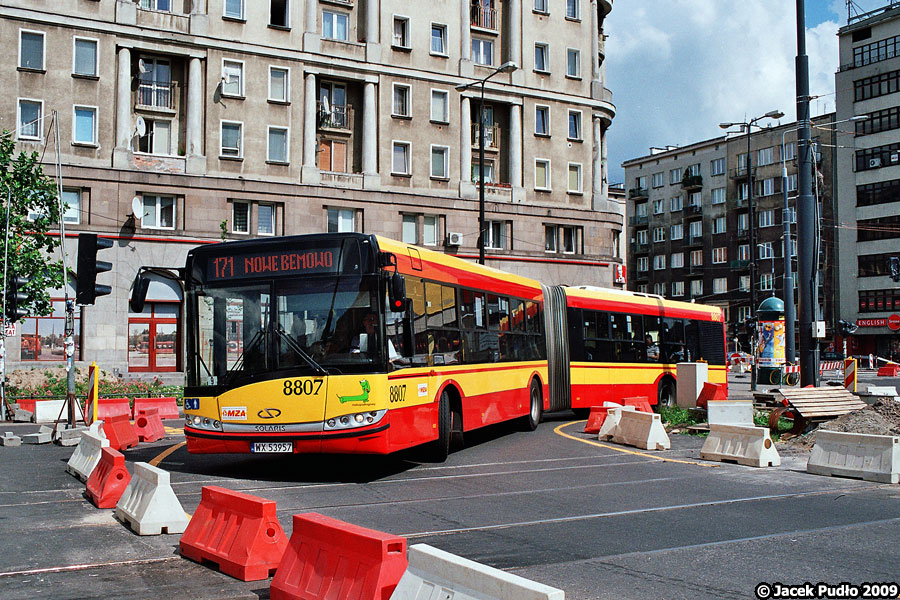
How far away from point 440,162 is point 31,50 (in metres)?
17.9

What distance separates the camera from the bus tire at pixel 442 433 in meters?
13.9

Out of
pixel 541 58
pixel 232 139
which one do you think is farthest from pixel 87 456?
pixel 541 58

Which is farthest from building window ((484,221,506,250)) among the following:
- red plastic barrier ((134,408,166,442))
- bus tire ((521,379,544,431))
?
red plastic barrier ((134,408,166,442))

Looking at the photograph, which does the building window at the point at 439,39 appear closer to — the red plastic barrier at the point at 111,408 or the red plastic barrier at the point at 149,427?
the red plastic barrier at the point at 111,408

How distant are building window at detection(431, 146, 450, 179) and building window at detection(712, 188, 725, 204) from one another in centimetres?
4898

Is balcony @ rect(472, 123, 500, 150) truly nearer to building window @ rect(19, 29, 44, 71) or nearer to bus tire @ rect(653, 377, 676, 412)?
building window @ rect(19, 29, 44, 71)

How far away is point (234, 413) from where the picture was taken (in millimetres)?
11891

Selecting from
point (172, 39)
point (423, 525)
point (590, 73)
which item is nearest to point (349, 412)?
point (423, 525)

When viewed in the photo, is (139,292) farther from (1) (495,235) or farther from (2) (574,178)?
(2) (574,178)

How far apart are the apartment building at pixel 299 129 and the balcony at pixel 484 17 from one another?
0.35ft

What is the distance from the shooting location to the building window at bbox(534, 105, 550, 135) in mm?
46941

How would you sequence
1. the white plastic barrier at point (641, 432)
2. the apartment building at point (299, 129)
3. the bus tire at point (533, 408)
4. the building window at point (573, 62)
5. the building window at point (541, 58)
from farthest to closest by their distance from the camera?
the building window at point (573, 62) < the building window at point (541, 58) < the apartment building at point (299, 129) < the bus tire at point (533, 408) < the white plastic barrier at point (641, 432)

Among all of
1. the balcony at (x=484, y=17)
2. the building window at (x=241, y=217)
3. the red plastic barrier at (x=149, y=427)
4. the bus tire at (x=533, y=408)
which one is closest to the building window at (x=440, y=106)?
the balcony at (x=484, y=17)

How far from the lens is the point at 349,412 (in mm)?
11531
